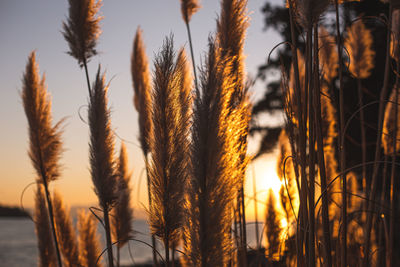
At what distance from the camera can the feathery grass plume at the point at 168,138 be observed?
1.36m

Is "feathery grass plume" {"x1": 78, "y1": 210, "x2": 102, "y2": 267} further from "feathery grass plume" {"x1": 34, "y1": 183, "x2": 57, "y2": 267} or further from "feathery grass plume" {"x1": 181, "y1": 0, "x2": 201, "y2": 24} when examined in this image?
"feathery grass plume" {"x1": 181, "y1": 0, "x2": 201, "y2": 24}

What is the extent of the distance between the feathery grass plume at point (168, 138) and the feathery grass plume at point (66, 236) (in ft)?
6.66

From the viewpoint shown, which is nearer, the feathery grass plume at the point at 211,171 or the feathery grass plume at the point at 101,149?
the feathery grass plume at the point at 211,171

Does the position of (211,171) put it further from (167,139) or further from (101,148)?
(101,148)

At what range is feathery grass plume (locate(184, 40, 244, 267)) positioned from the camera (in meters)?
Answer: 1.15

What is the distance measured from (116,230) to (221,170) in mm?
2325

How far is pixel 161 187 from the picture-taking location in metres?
1.41

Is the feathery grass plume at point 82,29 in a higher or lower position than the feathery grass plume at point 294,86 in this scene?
higher

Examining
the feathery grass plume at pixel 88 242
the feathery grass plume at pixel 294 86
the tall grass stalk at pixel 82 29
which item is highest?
the tall grass stalk at pixel 82 29

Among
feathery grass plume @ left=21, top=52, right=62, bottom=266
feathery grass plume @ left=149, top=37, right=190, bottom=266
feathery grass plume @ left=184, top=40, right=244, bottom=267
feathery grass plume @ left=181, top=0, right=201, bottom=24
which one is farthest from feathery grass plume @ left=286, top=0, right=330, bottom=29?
feathery grass plume @ left=181, top=0, right=201, bottom=24

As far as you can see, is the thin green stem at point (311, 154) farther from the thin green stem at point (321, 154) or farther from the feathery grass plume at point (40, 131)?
the feathery grass plume at point (40, 131)

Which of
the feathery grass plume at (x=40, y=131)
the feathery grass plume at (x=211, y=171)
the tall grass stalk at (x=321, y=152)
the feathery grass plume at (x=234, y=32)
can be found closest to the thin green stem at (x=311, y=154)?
the tall grass stalk at (x=321, y=152)

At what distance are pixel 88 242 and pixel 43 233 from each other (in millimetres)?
393

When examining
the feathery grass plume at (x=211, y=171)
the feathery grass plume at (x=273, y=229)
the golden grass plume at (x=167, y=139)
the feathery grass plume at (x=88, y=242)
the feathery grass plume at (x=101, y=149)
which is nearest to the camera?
the feathery grass plume at (x=211, y=171)
